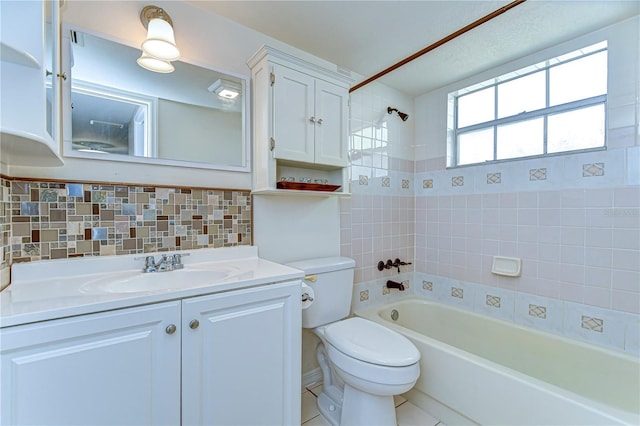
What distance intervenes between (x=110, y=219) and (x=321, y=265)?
1057 millimetres

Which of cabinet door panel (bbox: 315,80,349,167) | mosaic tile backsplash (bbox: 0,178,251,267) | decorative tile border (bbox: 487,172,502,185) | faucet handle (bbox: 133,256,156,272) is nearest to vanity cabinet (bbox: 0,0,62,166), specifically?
mosaic tile backsplash (bbox: 0,178,251,267)

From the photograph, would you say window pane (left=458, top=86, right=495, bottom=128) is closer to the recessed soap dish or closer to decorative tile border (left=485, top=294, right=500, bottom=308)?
the recessed soap dish

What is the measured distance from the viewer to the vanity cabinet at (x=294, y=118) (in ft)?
4.92

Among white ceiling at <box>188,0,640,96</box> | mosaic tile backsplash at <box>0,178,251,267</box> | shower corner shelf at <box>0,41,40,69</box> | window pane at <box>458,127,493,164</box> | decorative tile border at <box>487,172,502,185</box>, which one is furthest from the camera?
window pane at <box>458,127,493,164</box>

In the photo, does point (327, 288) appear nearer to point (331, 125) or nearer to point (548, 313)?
point (331, 125)

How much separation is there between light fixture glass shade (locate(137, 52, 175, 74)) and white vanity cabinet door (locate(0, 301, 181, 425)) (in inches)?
43.9

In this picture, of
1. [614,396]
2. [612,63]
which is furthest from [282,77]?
[614,396]

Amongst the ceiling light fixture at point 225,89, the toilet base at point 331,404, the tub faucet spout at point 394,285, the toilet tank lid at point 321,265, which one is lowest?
the toilet base at point 331,404

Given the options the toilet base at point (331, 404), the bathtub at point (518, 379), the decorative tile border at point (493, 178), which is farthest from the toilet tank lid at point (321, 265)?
the decorative tile border at point (493, 178)

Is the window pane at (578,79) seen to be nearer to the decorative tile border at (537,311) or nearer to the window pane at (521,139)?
the window pane at (521,139)

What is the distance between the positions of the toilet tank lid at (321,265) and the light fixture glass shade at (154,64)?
3.93ft

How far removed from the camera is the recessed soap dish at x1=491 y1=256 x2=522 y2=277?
76.0 inches

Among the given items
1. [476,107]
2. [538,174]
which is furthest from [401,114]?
[538,174]

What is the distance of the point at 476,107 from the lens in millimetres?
2275
